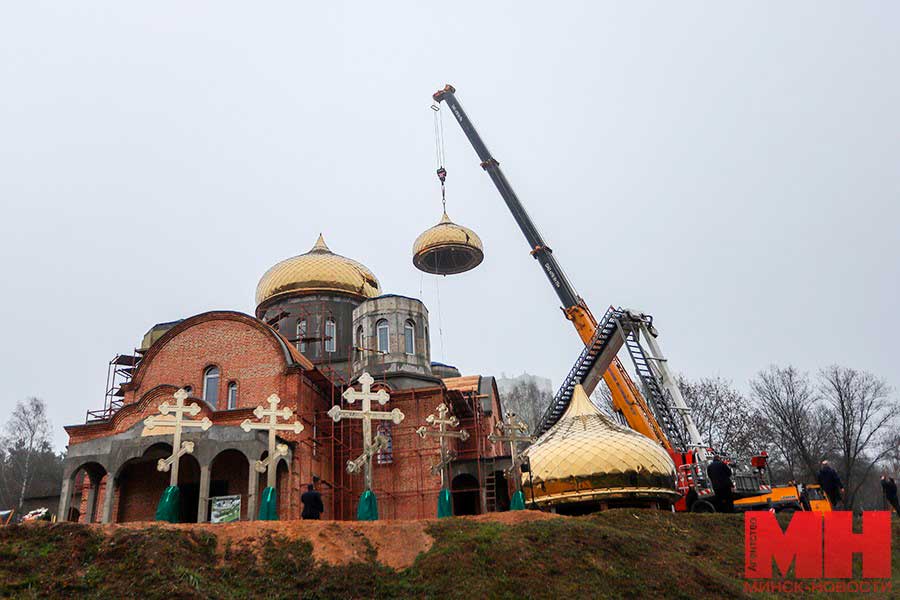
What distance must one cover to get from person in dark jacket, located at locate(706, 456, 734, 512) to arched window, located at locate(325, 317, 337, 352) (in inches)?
613

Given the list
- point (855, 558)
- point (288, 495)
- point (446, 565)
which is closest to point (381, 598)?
point (446, 565)

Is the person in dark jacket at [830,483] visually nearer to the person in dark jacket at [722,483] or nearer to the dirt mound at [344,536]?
the person in dark jacket at [722,483]

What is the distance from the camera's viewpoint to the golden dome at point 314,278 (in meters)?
29.1

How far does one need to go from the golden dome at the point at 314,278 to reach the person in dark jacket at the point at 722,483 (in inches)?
662

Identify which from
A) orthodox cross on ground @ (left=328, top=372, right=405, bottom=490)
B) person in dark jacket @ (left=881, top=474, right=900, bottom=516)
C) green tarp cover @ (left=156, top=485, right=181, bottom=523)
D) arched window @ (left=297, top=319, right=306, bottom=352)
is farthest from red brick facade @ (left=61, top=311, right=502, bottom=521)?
person in dark jacket @ (left=881, top=474, right=900, bottom=516)

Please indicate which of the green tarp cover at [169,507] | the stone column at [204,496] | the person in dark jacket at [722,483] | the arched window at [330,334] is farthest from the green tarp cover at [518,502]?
the arched window at [330,334]

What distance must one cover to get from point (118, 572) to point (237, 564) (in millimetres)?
1574

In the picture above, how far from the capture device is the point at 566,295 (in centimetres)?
2898

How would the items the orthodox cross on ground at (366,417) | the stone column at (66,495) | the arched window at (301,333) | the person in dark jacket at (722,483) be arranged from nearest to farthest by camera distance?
the orthodox cross on ground at (366,417) < the person in dark jacket at (722,483) < the stone column at (66,495) < the arched window at (301,333)

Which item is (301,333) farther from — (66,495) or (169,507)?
(169,507)

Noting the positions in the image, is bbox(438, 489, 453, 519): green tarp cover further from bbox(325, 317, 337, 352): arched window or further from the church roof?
bbox(325, 317, 337, 352): arched window

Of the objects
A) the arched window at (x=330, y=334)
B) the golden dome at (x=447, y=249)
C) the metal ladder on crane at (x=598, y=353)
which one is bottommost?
the metal ladder on crane at (x=598, y=353)

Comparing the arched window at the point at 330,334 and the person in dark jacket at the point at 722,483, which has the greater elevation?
the arched window at the point at 330,334

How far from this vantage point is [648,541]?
484 inches
